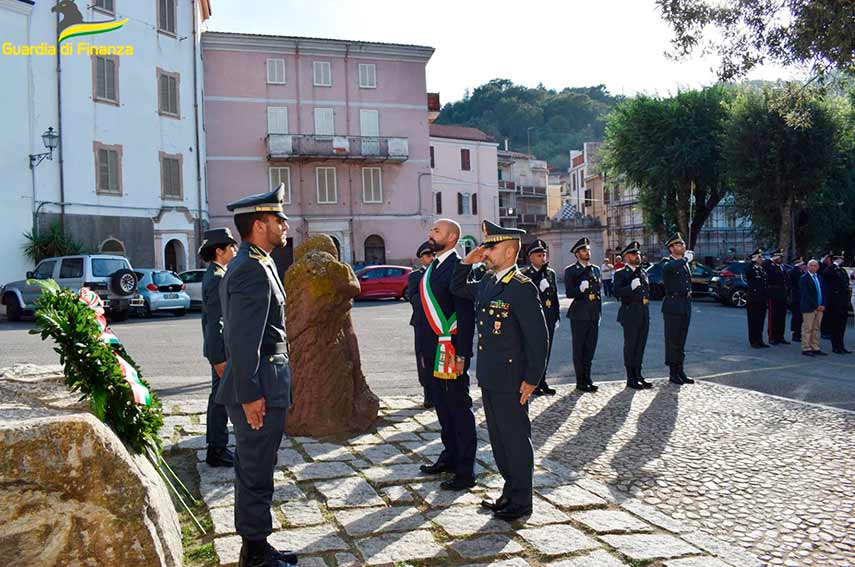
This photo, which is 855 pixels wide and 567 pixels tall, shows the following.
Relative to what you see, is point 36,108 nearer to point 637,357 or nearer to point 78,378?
point 637,357

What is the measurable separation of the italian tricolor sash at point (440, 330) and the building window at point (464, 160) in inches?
1890

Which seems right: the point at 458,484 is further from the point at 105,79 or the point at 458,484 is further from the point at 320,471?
the point at 105,79

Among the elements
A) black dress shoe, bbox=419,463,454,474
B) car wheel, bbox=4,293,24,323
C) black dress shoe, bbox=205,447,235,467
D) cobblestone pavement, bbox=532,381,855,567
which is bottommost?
cobblestone pavement, bbox=532,381,855,567

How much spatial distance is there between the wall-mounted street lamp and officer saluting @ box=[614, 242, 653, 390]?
21.9 meters

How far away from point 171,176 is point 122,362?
29.4m

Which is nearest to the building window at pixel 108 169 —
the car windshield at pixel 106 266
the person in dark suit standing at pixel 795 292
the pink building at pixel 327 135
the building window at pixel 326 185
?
the pink building at pixel 327 135

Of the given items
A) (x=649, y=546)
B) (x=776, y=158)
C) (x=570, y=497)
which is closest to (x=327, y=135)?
(x=776, y=158)

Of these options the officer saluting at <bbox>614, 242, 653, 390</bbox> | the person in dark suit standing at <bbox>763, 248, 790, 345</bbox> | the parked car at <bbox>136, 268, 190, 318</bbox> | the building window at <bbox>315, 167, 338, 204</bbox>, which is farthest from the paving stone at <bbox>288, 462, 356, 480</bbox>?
the building window at <bbox>315, 167, 338, 204</bbox>

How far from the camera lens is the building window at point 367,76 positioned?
3947 cm

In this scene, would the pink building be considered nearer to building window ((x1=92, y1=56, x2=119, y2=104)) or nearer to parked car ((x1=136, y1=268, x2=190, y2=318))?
building window ((x1=92, y1=56, x2=119, y2=104))

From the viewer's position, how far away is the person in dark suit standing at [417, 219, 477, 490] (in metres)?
5.46

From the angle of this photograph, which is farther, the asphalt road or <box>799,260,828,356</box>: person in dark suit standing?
<box>799,260,828,356</box>: person in dark suit standing

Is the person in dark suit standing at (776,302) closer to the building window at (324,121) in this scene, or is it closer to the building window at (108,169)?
the building window at (108,169)

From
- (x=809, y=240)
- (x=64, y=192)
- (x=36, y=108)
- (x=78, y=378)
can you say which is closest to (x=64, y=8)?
(x=36, y=108)
